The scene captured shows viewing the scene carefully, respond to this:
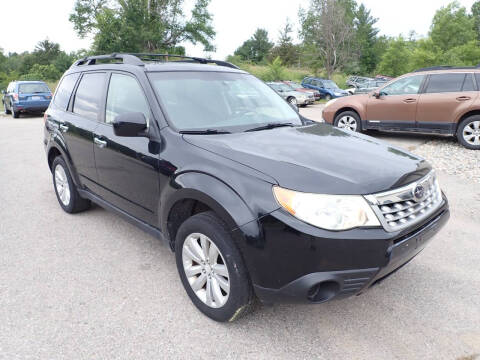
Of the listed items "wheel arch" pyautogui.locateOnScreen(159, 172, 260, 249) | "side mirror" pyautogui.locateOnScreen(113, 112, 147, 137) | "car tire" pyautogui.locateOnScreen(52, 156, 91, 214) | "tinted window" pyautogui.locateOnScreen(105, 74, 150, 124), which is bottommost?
"car tire" pyautogui.locateOnScreen(52, 156, 91, 214)

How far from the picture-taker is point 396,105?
29.0ft

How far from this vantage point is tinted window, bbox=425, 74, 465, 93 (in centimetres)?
819

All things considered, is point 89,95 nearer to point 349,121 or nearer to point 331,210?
point 331,210

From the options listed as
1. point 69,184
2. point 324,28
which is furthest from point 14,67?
point 69,184

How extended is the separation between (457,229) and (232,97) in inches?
113

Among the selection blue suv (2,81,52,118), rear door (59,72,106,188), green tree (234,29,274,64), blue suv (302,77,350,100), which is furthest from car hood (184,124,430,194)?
green tree (234,29,274,64)

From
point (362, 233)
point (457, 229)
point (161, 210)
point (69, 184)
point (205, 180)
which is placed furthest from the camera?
point (69, 184)

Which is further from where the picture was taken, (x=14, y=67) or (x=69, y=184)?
(x=14, y=67)

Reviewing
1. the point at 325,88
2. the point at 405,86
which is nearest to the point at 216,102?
the point at 405,86

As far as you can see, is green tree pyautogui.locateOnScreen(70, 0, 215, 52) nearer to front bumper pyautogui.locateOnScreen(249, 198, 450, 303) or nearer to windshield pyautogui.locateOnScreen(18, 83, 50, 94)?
windshield pyautogui.locateOnScreen(18, 83, 50, 94)

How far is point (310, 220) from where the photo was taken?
1974mm

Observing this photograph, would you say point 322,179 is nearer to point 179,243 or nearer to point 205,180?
point 205,180

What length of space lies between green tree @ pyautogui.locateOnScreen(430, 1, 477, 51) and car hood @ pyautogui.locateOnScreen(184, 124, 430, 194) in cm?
3567

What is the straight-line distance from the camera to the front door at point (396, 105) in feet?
28.4
